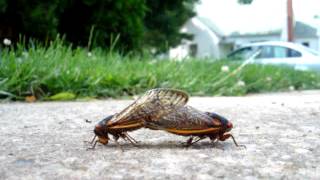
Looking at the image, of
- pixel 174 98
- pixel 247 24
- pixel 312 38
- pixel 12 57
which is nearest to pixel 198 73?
pixel 12 57

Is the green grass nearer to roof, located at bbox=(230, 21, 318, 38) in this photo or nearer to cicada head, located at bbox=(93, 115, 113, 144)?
cicada head, located at bbox=(93, 115, 113, 144)

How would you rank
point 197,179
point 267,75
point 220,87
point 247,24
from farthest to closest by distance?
point 247,24 < point 267,75 < point 220,87 < point 197,179

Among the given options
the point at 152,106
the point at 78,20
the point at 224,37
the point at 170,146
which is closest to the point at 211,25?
the point at 224,37

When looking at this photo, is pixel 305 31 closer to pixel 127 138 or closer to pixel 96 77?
pixel 96 77

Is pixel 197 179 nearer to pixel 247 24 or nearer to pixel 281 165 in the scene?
pixel 281 165

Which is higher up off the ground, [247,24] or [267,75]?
[247,24]

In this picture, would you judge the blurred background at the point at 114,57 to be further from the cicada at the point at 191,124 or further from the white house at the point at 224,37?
the white house at the point at 224,37

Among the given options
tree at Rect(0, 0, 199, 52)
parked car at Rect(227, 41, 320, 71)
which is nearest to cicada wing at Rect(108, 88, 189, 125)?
tree at Rect(0, 0, 199, 52)
